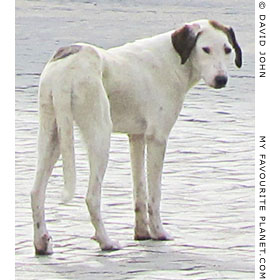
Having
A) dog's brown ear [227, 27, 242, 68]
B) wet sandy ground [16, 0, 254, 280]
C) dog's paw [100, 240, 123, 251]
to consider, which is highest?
dog's brown ear [227, 27, 242, 68]

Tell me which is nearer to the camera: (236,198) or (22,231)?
(22,231)

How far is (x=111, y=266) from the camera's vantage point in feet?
22.6

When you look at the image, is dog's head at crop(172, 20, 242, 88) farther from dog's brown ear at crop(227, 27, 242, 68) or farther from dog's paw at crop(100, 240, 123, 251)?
dog's paw at crop(100, 240, 123, 251)

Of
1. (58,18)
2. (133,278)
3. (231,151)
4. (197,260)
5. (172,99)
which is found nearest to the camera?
(133,278)

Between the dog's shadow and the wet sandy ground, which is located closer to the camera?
the dog's shadow

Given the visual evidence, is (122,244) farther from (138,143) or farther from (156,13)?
(156,13)

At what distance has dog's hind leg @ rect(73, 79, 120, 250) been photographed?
699cm

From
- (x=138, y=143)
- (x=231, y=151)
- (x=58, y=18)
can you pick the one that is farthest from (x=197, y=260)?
(x=58, y=18)

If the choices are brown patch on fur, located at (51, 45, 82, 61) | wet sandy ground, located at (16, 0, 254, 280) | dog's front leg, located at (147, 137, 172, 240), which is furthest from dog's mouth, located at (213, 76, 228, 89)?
wet sandy ground, located at (16, 0, 254, 280)

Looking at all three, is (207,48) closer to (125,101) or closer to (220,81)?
(220,81)

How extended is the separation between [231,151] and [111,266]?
3.56 metres

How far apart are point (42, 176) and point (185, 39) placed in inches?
49.4

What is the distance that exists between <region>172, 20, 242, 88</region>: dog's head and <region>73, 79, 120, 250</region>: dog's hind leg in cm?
74

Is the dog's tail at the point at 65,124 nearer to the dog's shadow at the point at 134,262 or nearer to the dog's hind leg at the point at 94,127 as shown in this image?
the dog's hind leg at the point at 94,127
